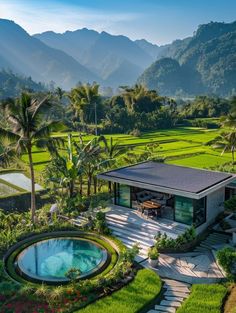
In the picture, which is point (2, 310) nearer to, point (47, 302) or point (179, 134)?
point (47, 302)

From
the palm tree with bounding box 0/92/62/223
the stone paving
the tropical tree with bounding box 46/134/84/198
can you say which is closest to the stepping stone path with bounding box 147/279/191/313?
the stone paving

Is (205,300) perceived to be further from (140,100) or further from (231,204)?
(140,100)

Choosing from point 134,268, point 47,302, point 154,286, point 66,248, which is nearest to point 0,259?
point 66,248

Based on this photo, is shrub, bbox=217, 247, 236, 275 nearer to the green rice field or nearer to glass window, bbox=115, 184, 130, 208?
glass window, bbox=115, 184, 130, 208

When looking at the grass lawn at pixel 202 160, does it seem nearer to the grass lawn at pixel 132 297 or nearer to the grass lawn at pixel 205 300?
the grass lawn at pixel 205 300

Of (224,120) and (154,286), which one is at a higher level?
(224,120)

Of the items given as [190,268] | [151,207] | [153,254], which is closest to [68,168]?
[151,207]
